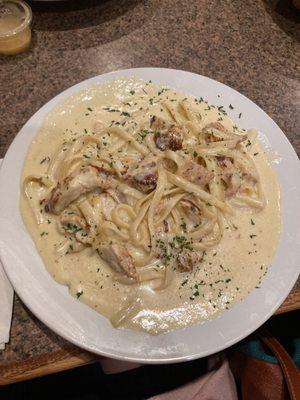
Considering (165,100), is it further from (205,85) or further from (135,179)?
(135,179)

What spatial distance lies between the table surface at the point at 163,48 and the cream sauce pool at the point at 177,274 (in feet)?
1.30

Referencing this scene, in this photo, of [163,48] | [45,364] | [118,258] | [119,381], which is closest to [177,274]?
[118,258]

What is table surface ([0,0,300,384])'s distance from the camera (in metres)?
2.45

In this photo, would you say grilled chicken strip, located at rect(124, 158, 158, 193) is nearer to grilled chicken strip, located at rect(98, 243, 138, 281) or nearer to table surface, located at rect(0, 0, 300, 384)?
grilled chicken strip, located at rect(98, 243, 138, 281)

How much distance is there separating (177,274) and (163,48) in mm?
1719

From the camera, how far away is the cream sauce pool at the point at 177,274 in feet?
5.28

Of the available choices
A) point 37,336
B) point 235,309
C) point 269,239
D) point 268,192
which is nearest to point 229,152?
point 268,192

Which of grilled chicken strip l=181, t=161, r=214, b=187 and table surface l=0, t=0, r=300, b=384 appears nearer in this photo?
grilled chicken strip l=181, t=161, r=214, b=187

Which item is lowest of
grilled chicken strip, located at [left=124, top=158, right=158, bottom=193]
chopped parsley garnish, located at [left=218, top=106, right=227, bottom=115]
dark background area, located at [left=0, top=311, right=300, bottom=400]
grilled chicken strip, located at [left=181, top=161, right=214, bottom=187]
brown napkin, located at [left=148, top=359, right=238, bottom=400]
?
dark background area, located at [left=0, top=311, right=300, bottom=400]

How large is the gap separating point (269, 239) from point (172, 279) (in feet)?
1.65

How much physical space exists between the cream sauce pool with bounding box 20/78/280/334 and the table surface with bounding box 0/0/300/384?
1.30 ft

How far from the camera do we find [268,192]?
1956 mm

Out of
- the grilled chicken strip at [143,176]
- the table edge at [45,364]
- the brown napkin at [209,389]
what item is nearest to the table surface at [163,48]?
the grilled chicken strip at [143,176]

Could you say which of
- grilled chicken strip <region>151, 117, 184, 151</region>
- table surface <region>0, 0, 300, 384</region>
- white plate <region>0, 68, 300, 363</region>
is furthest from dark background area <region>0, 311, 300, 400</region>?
table surface <region>0, 0, 300, 384</region>
